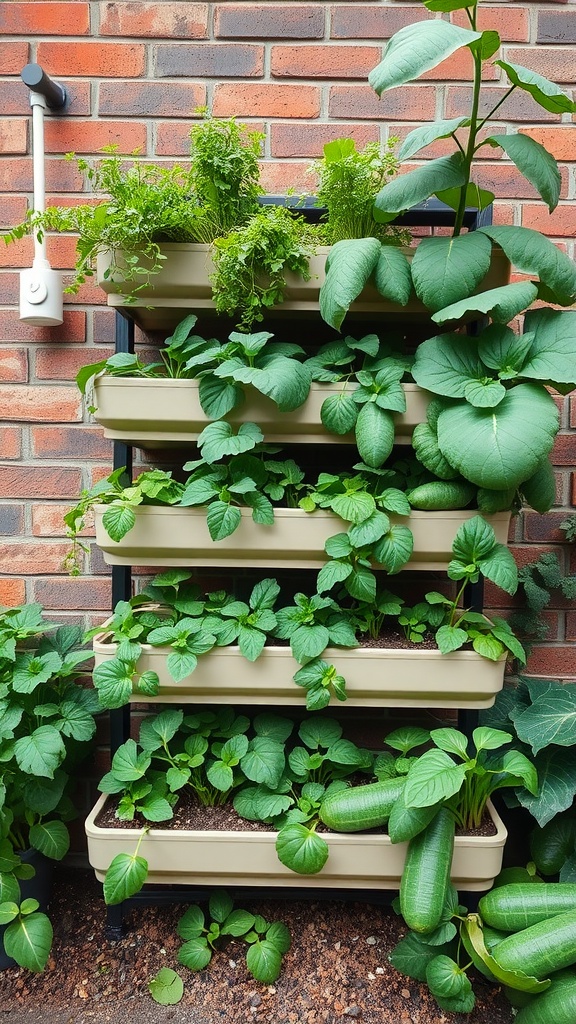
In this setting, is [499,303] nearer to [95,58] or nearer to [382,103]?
[382,103]

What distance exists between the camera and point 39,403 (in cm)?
120

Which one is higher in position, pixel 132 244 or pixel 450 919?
pixel 132 244

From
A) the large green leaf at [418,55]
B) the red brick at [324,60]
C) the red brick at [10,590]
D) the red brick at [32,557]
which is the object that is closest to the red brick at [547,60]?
the red brick at [324,60]

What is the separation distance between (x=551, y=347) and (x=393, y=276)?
0.27 metres

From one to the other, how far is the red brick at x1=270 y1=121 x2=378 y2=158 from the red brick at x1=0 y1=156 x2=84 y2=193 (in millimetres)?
414

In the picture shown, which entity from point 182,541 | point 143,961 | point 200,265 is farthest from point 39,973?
point 200,265

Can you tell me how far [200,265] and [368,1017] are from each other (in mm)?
1258

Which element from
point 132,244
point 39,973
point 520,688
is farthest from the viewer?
point 520,688

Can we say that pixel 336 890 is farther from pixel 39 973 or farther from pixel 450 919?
pixel 39 973

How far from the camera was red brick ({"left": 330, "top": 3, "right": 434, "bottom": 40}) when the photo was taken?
1.12 metres

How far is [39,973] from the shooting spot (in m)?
0.99

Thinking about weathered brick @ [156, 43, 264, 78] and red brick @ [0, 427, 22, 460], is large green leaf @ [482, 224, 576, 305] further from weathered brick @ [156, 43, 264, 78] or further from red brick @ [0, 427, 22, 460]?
red brick @ [0, 427, 22, 460]

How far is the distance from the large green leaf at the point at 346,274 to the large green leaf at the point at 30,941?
1099mm

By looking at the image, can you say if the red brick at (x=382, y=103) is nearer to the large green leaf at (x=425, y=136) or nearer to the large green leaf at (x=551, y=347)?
the large green leaf at (x=425, y=136)
